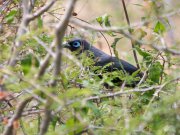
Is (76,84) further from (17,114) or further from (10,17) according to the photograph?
(17,114)

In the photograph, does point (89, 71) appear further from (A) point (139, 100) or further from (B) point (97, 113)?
(B) point (97, 113)

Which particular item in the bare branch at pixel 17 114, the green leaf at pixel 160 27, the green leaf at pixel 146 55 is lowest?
the bare branch at pixel 17 114

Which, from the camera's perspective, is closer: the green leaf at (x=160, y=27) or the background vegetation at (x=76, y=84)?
the background vegetation at (x=76, y=84)

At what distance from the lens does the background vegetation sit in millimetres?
Result: 2092

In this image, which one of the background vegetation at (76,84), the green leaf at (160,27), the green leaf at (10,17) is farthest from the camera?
the green leaf at (160,27)

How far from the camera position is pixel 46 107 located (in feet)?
7.09

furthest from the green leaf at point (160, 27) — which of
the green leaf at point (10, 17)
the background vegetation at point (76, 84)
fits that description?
the green leaf at point (10, 17)

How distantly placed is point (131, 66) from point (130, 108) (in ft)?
9.15

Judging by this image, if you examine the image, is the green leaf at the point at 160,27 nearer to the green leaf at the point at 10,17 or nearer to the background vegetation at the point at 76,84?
the background vegetation at the point at 76,84

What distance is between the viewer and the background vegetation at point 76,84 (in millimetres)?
2092

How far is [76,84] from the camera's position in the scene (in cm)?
310

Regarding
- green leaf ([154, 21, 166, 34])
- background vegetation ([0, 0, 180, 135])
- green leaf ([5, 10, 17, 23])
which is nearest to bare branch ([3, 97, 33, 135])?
background vegetation ([0, 0, 180, 135])

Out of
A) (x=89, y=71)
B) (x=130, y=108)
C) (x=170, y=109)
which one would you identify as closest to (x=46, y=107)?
(x=170, y=109)

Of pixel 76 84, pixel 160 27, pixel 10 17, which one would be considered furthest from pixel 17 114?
pixel 160 27
